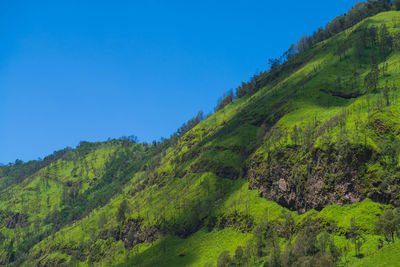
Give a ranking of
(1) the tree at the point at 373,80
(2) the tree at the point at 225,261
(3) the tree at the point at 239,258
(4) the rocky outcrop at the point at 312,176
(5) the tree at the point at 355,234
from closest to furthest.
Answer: (5) the tree at the point at 355,234
(3) the tree at the point at 239,258
(2) the tree at the point at 225,261
(4) the rocky outcrop at the point at 312,176
(1) the tree at the point at 373,80

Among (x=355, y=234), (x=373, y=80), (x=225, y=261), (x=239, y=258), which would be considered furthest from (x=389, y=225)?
(x=373, y=80)

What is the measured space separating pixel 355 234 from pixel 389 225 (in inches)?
403

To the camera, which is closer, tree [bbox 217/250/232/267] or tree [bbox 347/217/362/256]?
tree [bbox 347/217/362/256]

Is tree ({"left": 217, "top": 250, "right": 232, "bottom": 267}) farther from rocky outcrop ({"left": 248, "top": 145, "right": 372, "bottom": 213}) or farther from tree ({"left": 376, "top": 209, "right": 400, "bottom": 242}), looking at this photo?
tree ({"left": 376, "top": 209, "right": 400, "bottom": 242})

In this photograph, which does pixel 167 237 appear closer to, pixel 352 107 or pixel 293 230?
pixel 293 230

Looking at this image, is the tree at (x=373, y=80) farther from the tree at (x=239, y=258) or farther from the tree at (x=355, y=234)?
the tree at (x=239, y=258)

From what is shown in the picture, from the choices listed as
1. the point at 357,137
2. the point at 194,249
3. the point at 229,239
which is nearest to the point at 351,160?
the point at 357,137

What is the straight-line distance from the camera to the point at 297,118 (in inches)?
7579

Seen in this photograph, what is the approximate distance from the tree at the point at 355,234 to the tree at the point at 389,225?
6258 mm

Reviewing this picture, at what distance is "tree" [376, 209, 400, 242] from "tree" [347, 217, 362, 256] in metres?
6.26

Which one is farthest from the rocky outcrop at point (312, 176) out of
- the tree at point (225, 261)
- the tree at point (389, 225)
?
the tree at point (225, 261)

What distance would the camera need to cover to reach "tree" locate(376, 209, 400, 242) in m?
88.5

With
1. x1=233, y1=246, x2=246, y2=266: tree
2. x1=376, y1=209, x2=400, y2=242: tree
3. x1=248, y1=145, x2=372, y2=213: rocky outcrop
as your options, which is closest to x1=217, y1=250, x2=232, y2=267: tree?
x1=233, y1=246, x2=246, y2=266: tree

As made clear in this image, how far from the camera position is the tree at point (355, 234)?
91.5 m
